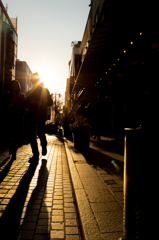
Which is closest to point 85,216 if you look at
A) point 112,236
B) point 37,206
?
point 112,236

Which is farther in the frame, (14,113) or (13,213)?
(14,113)

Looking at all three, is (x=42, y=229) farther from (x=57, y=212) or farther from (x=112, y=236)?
(x=112, y=236)

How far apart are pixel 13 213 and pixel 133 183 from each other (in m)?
1.54

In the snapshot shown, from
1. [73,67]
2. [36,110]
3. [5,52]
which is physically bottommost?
[36,110]

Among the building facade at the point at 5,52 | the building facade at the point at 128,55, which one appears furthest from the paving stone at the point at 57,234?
the building facade at the point at 5,52

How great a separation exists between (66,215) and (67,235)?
15.7 inches

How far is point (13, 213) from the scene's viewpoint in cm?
221

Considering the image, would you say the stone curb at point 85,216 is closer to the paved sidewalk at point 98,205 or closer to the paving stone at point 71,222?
the paved sidewalk at point 98,205

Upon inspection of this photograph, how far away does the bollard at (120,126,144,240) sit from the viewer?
4.13 feet

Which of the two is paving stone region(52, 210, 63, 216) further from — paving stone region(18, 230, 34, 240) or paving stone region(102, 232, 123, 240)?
paving stone region(102, 232, 123, 240)

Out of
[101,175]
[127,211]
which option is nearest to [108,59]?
[101,175]

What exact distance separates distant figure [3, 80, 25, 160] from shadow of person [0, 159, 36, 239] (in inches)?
71.4

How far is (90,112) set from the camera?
34.1 feet

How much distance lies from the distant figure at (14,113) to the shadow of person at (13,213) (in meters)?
1.81
